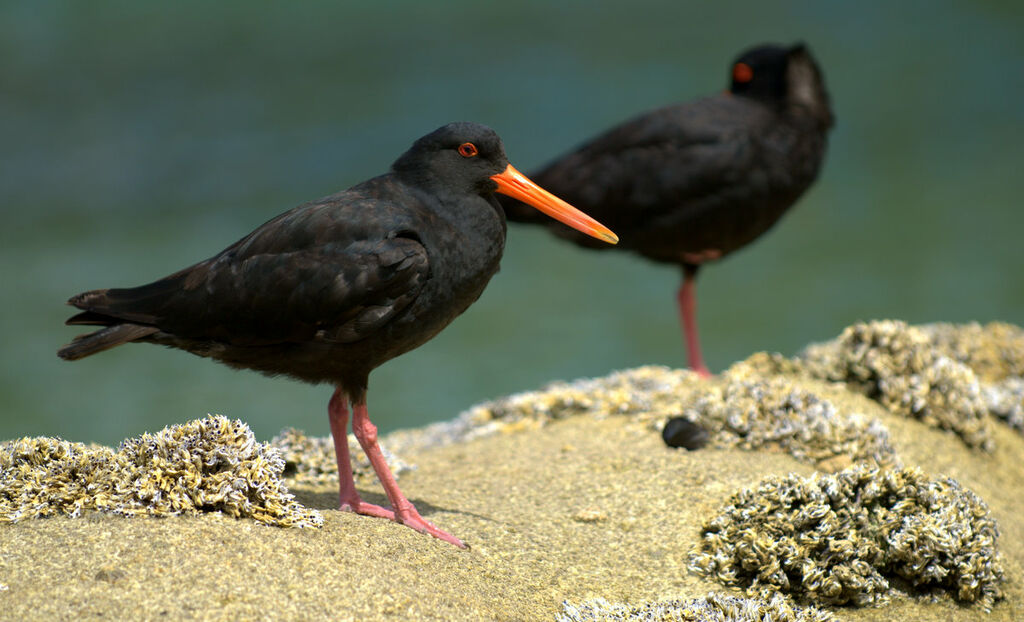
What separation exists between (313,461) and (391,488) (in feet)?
3.41

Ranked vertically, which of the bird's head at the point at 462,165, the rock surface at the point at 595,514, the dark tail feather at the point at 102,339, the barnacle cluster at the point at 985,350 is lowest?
the barnacle cluster at the point at 985,350

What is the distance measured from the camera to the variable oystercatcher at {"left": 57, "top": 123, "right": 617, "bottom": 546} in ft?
14.3

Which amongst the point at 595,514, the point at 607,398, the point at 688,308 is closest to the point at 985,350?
the point at 688,308

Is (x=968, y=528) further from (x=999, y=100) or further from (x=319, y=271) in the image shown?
(x=999, y=100)

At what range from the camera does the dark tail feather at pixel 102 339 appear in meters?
4.47

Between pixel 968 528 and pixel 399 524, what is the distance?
2.50 meters

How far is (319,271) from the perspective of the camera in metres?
4.41

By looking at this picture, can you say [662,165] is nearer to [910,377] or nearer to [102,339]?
[910,377]

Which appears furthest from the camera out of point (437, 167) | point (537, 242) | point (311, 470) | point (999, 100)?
point (999, 100)

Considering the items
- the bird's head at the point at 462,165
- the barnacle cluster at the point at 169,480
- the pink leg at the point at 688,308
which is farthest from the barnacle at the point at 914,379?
the barnacle cluster at the point at 169,480

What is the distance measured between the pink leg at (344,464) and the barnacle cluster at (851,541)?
1.47 m

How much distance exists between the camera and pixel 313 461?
5.41 meters

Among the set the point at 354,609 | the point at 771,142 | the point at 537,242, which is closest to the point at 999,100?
the point at 537,242

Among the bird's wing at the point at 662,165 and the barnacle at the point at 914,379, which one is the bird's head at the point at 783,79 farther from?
the barnacle at the point at 914,379
